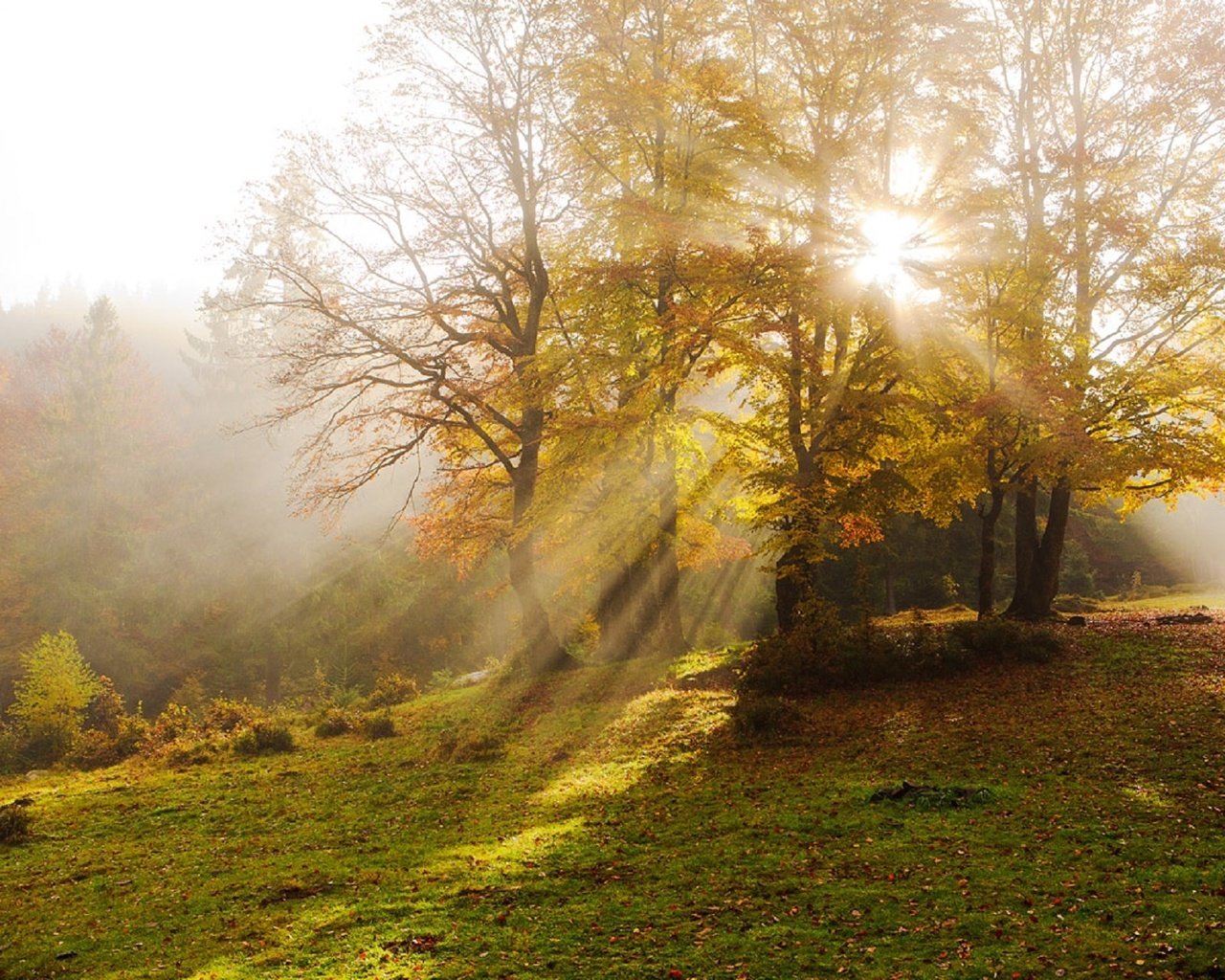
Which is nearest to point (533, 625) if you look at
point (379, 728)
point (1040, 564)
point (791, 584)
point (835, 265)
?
point (379, 728)

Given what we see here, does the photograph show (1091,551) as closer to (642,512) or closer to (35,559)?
(642,512)

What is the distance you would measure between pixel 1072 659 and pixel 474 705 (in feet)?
41.7

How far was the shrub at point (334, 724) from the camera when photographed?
1820 centimetres

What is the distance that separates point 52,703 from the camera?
19.1 m

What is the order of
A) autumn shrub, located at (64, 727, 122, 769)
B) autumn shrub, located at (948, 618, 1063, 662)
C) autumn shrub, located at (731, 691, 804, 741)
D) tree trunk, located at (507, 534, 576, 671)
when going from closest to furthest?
autumn shrub, located at (731, 691, 804, 741)
autumn shrub, located at (948, 618, 1063, 662)
autumn shrub, located at (64, 727, 122, 769)
tree trunk, located at (507, 534, 576, 671)

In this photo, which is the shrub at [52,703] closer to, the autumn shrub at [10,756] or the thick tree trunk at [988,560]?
the autumn shrub at [10,756]

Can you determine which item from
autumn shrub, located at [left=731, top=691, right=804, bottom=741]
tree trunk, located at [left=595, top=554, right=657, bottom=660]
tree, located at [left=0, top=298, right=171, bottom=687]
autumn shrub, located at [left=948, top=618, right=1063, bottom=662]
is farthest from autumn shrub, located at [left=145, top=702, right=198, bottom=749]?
tree, located at [left=0, top=298, right=171, bottom=687]

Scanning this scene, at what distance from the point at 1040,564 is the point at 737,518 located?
25.5ft

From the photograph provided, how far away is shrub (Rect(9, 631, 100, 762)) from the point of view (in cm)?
1850

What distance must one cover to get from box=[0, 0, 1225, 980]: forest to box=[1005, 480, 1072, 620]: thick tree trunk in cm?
13

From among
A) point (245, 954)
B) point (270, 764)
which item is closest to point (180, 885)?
point (245, 954)

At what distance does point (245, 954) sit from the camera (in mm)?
7027

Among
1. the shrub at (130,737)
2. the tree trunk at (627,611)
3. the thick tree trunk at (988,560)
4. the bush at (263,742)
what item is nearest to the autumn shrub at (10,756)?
the shrub at (130,737)

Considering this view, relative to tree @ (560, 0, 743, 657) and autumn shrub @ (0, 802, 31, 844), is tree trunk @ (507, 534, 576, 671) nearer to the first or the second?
tree @ (560, 0, 743, 657)
